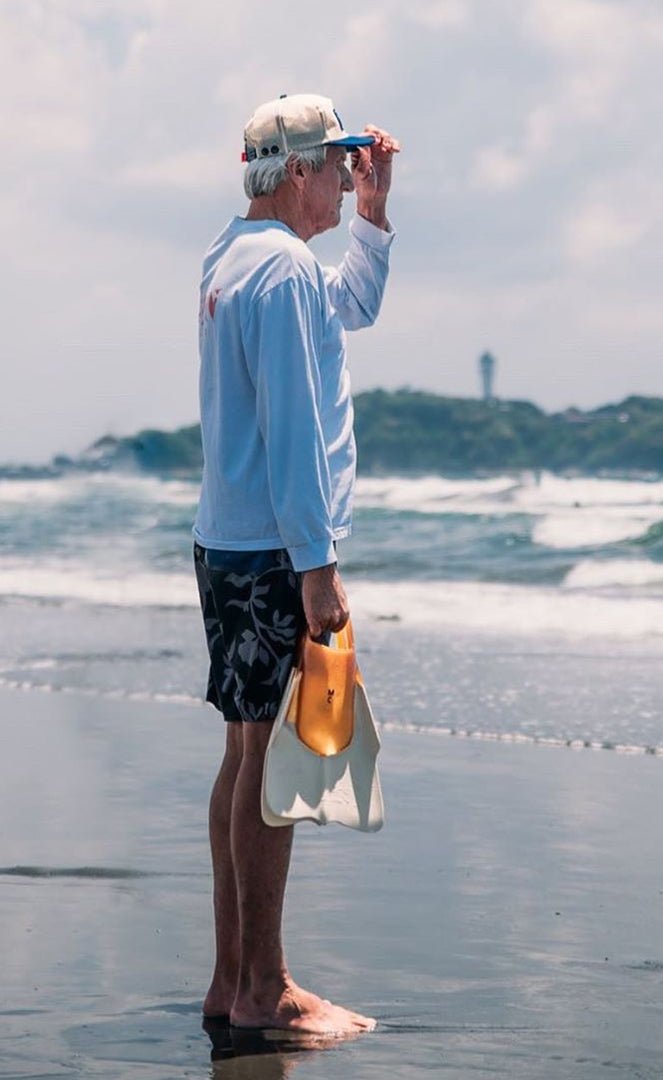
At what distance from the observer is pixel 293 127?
330 centimetres

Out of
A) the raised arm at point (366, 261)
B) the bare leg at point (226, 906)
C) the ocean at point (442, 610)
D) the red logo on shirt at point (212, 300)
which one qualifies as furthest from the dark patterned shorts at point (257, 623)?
the ocean at point (442, 610)

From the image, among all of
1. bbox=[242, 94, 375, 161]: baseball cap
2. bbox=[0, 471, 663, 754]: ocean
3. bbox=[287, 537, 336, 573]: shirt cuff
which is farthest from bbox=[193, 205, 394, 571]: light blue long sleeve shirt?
bbox=[0, 471, 663, 754]: ocean

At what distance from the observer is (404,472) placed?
52.5m

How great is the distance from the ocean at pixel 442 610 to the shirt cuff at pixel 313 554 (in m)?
4.09

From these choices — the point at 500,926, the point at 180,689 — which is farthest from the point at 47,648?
the point at 500,926

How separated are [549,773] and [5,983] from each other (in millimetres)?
3128

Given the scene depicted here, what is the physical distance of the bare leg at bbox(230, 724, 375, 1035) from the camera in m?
3.34

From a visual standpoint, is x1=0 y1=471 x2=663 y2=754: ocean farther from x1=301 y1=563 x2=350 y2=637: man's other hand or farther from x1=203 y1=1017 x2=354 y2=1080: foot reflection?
x1=301 y1=563 x2=350 y2=637: man's other hand

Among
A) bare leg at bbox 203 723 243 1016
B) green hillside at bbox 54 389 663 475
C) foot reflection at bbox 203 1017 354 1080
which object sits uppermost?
green hillside at bbox 54 389 663 475

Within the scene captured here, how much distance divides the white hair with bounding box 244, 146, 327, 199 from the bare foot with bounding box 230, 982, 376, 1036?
1.49 metres

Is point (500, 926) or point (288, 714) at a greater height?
point (288, 714)

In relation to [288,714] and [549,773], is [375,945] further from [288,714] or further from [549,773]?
[549,773]

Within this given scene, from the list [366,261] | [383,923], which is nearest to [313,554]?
[366,261]

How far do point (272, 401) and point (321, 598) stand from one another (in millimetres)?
359
